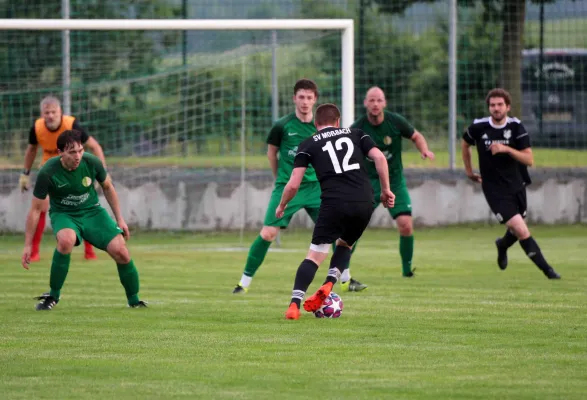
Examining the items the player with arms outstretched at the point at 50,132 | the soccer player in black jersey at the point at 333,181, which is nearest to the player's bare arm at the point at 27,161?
the player with arms outstretched at the point at 50,132

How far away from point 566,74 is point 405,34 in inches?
118

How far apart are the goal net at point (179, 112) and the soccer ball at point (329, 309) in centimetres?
983

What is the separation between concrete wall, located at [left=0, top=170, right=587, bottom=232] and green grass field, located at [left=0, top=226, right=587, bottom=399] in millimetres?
4774

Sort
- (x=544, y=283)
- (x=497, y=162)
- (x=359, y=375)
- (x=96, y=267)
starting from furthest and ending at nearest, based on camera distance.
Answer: (x=96, y=267)
(x=497, y=162)
(x=544, y=283)
(x=359, y=375)

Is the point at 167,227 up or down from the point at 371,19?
down

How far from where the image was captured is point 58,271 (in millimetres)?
10898

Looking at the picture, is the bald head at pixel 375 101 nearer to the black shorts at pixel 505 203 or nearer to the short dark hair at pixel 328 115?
the black shorts at pixel 505 203

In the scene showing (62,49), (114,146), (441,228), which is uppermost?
(62,49)

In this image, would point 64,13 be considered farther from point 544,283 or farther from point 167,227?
point 544,283

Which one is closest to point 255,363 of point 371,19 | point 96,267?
point 96,267

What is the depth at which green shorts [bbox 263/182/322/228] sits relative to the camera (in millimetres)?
12266

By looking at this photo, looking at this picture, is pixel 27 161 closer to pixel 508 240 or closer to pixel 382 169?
pixel 508 240

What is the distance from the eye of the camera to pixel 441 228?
20.9m

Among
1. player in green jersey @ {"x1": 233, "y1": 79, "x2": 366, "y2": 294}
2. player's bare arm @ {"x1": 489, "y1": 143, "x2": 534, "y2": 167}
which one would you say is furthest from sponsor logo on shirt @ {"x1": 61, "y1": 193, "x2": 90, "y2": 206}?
player's bare arm @ {"x1": 489, "y1": 143, "x2": 534, "y2": 167}
